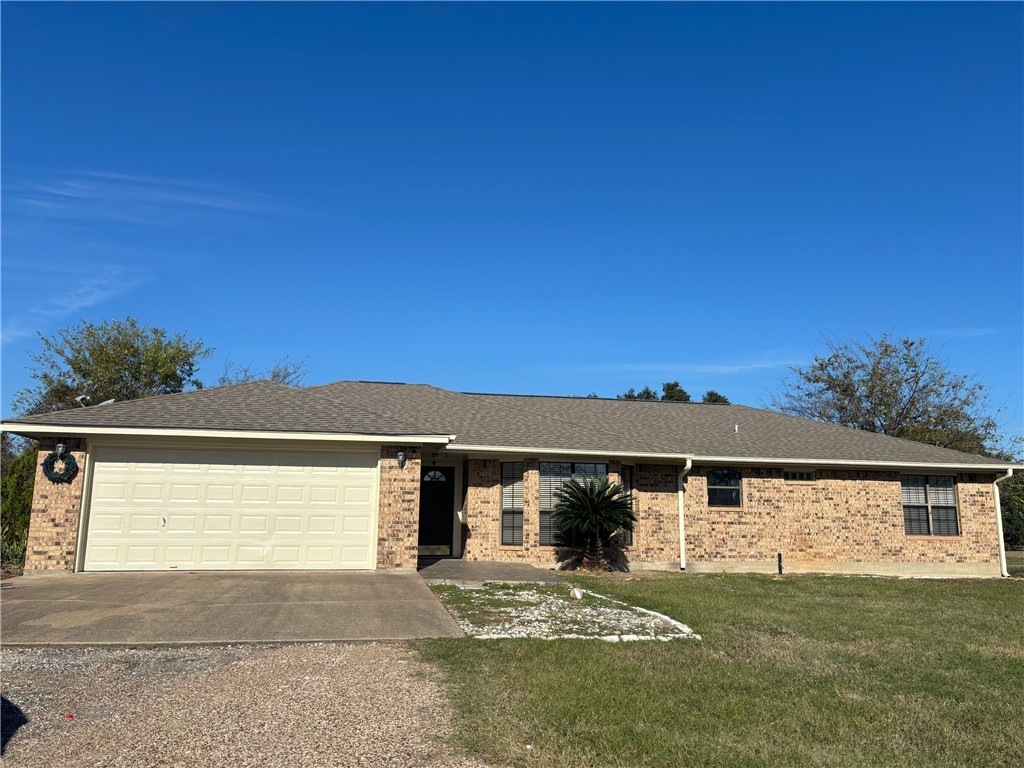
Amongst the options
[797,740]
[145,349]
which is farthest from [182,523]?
[145,349]

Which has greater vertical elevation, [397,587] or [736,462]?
[736,462]

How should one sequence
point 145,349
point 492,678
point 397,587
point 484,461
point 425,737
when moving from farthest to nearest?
1. point 145,349
2. point 484,461
3. point 397,587
4. point 492,678
5. point 425,737

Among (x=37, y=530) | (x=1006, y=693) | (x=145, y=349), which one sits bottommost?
(x=1006, y=693)

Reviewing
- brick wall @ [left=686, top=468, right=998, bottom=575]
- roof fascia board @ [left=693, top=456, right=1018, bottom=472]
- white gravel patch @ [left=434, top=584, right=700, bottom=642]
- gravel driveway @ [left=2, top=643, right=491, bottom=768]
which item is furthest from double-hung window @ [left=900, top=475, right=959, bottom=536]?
gravel driveway @ [left=2, top=643, right=491, bottom=768]

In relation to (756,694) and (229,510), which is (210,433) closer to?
(229,510)

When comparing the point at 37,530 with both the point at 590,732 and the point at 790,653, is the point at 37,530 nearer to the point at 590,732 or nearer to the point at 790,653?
the point at 590,732

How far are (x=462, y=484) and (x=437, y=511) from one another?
85 centimetres

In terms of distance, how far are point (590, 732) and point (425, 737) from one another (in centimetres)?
110

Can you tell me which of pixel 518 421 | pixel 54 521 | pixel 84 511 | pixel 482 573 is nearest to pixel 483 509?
pixel 482 573

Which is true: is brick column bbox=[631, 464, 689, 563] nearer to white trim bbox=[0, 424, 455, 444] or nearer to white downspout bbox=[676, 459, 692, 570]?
white downspout bbox=[676, 459, 692, 570]

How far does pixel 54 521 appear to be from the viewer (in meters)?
11.5

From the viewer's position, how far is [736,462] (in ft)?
52.3

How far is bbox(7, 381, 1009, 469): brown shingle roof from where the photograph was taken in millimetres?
12531

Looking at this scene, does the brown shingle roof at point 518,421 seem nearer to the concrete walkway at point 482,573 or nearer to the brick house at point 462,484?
the brick house at point 462,484
